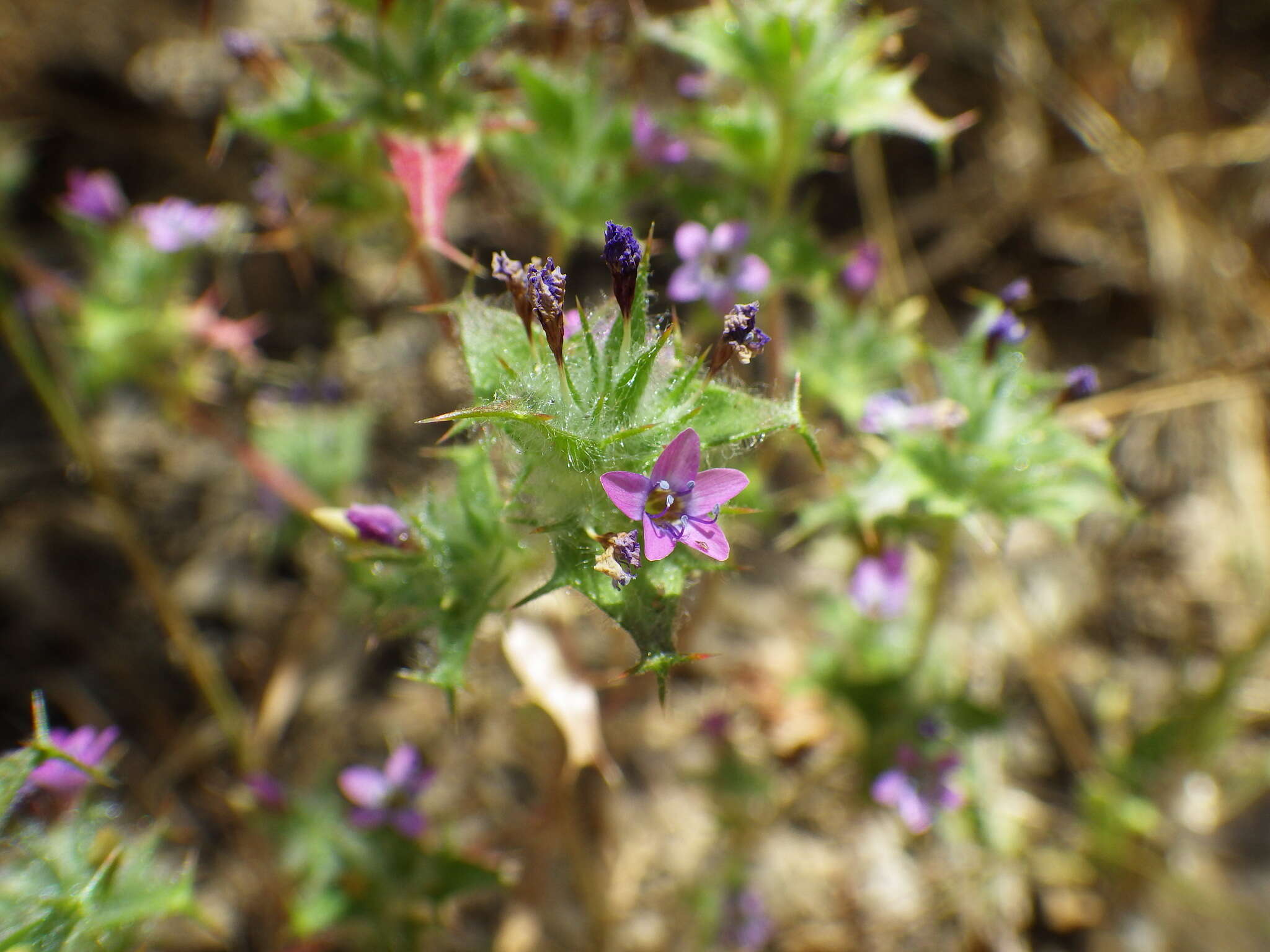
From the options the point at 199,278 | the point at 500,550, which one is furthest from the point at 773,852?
the point at 199,278

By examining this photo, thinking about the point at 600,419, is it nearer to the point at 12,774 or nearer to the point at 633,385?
the point at 633,385

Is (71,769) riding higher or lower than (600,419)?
lower

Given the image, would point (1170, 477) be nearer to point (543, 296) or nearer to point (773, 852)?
point (773, 852)

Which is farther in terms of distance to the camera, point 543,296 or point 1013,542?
point 1013,542

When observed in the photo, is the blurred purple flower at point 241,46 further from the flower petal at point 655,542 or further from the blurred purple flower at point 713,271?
the flower petal at point 655,542

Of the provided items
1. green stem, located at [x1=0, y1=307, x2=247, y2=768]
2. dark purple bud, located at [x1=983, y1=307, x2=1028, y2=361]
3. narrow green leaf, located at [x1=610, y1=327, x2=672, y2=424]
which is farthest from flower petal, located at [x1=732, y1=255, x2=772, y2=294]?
green stem, located at [x1=0, y1=307, x2=247, y2=768]

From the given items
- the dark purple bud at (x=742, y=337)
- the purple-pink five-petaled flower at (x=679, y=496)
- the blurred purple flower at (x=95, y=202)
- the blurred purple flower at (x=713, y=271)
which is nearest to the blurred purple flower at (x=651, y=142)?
the blurred purple flower at (x=713, y=271)

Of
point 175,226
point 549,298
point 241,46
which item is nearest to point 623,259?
point 549,298
